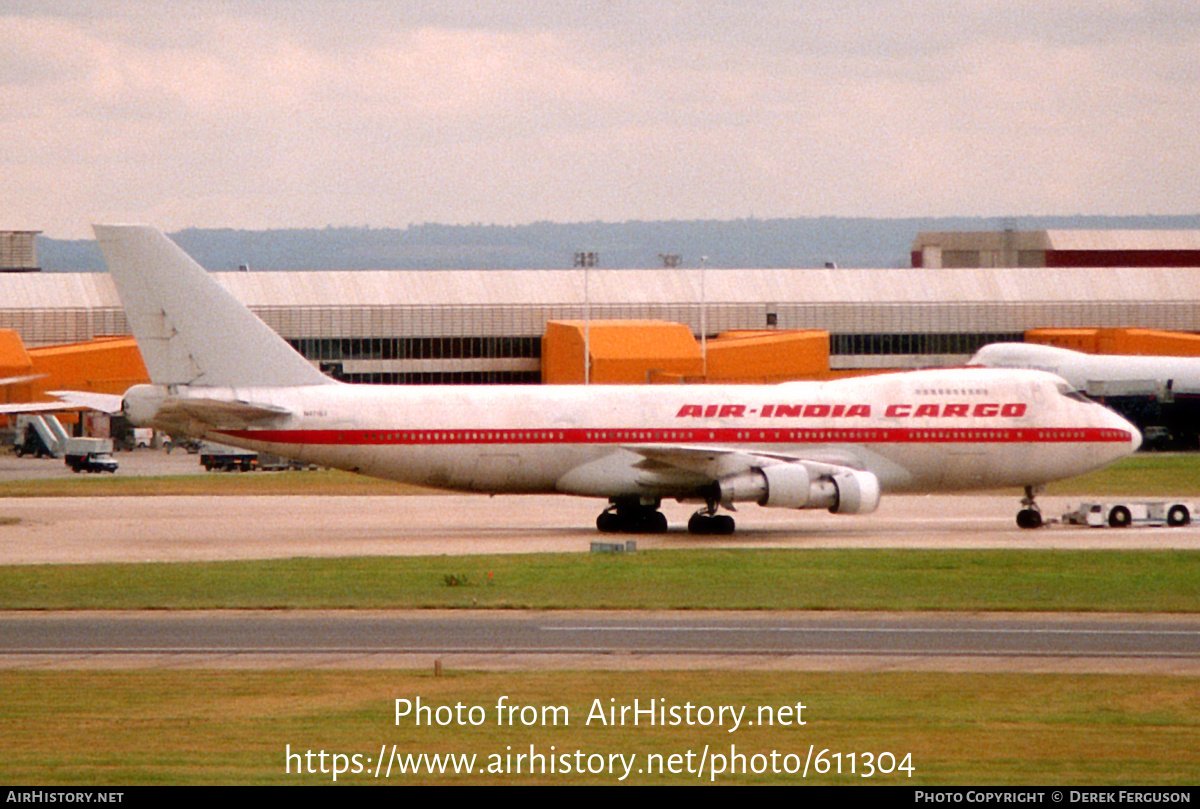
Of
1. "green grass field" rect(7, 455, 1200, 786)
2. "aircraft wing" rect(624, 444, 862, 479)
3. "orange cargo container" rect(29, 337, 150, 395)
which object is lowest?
"green grass field" rect(7, 455, 1200, 786)

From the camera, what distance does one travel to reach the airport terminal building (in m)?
115

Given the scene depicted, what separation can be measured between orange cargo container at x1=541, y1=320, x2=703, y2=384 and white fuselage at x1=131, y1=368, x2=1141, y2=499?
44.8 metres

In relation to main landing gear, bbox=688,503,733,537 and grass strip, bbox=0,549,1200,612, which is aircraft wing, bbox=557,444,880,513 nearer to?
main landing gear, bbox=688,503,733,537

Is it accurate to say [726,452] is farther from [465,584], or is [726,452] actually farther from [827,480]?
[465,584]

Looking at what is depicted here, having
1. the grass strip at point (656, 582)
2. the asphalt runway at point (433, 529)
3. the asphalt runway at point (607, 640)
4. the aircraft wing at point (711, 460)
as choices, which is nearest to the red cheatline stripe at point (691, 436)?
the aircraft wing at point (711, 460)

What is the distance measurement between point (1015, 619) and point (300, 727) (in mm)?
15313

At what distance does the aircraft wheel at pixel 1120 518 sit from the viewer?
1907 inches

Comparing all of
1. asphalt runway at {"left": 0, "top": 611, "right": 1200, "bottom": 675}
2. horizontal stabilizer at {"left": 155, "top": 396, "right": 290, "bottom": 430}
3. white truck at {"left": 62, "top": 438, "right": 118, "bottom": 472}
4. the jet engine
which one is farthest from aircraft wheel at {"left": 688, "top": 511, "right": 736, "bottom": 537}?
white truck at {"left": 62, "top": 438, "right": 118, "bottom": 472}

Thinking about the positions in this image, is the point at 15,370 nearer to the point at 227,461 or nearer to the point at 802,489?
the point at 227,461

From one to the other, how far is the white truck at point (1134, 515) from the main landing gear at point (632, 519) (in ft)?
44.4

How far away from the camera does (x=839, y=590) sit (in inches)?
A: 1304

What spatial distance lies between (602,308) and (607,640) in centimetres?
9168

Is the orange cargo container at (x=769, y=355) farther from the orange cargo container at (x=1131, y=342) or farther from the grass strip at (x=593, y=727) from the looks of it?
the grass strip at (x=593, y=727)

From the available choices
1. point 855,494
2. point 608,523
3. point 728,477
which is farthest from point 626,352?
point 855,494
